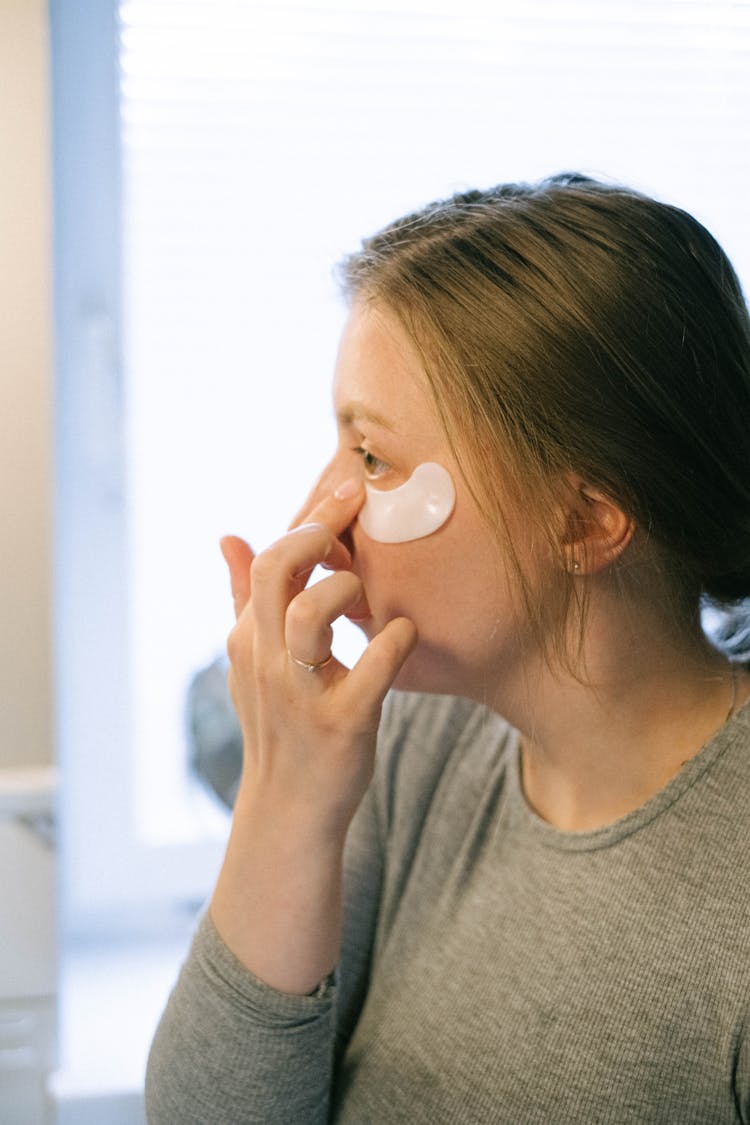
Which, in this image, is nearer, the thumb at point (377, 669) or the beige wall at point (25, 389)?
the thumb at point (377, 669)

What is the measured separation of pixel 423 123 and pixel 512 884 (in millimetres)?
946

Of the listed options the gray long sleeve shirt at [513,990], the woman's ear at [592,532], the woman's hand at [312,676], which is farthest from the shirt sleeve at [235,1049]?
the woman's ear at [592,532]

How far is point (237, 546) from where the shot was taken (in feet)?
2.98

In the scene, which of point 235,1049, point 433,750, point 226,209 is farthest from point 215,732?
point 226,209

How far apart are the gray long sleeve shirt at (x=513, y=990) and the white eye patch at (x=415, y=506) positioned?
10.2 inches

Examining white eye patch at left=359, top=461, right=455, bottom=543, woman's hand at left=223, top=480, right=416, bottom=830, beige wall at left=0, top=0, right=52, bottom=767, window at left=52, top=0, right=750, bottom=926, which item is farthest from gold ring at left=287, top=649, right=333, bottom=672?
window at left=52, top=0, right=750, bottom=926

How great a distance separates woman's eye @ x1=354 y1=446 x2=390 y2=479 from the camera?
2.66 ft

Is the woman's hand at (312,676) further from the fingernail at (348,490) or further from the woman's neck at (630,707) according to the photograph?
the woman's neck at (630,707)

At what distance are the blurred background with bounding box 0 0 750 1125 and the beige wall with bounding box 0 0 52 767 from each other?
3 cm

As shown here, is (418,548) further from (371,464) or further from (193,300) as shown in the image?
(193,300)

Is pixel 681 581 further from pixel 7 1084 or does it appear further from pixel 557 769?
pixel 7 1084

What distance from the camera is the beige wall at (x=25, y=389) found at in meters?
1.11

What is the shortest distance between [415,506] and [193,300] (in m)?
0.69

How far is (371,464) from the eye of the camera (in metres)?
0.82
